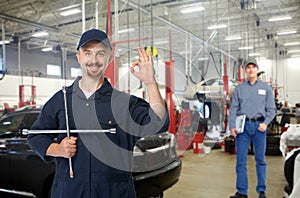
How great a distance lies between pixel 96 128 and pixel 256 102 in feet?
7.53

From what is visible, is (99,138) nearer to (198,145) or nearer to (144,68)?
(144,68)

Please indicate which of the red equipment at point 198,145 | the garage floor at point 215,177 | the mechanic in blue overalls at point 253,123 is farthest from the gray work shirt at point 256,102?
the red equipment at point 198,145

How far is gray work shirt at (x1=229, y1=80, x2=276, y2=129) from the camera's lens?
3082 millimetres

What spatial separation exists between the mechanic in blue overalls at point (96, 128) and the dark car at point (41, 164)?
1.16m

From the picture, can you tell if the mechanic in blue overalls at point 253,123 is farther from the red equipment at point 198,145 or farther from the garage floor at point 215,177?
the red equipment at point 198,145

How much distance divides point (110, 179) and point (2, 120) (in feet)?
8.94

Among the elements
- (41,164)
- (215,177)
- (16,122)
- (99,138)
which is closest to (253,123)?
(215,177)

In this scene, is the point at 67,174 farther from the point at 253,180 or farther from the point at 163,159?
the point at 253,180

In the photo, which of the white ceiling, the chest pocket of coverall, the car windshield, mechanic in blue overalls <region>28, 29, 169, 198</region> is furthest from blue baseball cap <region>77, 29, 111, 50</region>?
the white ceiling

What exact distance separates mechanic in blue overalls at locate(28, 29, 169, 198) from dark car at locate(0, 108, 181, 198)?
3.80ft

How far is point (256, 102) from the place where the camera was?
3104 mm

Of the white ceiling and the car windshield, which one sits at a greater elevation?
the white ceiling

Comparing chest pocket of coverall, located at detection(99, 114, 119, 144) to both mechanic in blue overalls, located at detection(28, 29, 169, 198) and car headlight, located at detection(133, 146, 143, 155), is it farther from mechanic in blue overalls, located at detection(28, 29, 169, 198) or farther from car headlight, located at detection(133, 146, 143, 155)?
car headlight, located at detection(133, 146, 143, 155)

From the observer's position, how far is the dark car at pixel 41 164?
2529mm
